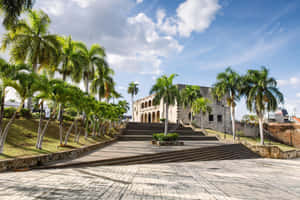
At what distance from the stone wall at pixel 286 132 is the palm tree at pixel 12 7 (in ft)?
135

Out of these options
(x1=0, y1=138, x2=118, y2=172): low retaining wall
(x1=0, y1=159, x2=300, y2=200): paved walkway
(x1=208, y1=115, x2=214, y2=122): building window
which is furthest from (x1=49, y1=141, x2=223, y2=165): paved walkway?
(x1=208, y1=115, x2=214, y2=122): building window

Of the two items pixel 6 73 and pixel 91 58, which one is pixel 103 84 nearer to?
pixel 91 58

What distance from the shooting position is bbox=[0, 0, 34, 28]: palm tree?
7898 millimetres

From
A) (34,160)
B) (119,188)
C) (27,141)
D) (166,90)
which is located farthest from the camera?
(166,90)

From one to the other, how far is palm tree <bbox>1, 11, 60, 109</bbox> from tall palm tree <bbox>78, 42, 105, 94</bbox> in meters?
2.53

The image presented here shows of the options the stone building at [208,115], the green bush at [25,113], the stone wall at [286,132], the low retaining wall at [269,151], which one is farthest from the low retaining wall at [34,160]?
the stone wall at [286,132]

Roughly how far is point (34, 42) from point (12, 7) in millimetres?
9558

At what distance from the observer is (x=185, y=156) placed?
44.1ft

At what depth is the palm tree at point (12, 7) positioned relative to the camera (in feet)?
25.9

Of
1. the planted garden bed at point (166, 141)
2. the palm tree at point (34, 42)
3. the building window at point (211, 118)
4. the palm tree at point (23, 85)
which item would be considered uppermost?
the palm tree at point (34, 42)

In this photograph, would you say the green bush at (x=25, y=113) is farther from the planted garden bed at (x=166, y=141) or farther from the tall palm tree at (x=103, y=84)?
the planted garden bed at (x=166, y=141)

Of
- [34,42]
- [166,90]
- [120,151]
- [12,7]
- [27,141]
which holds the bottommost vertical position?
[120,151]

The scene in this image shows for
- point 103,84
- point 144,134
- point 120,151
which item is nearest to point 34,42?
point 103,84

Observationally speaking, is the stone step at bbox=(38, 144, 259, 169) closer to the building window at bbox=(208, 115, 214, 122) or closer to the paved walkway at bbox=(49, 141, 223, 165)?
the paved walkway at bbox=(49, 141, 223, 165)
